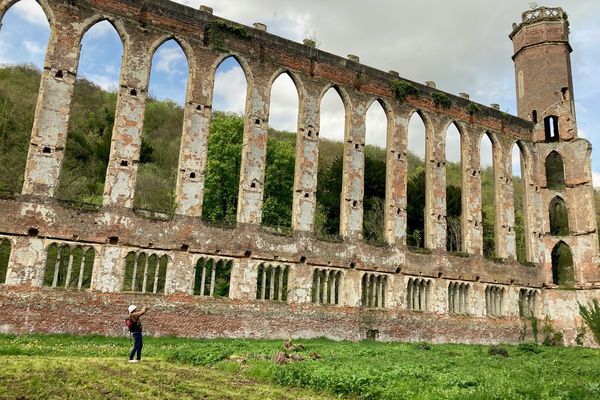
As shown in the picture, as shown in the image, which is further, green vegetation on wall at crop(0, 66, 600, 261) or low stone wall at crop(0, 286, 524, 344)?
green vegetation on wall at crop(0, 66, 600, 261)

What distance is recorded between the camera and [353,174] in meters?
22.3

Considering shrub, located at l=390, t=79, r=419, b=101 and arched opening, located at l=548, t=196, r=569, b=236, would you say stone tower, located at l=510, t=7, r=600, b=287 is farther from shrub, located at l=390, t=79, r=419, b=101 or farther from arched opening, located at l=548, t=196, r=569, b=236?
shrub, located at l=390, t=79, r=419, b=101

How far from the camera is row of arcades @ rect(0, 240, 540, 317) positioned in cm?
1864

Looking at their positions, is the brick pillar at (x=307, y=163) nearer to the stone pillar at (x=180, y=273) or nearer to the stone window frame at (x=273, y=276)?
the stone window frame at (x=273, y=276)

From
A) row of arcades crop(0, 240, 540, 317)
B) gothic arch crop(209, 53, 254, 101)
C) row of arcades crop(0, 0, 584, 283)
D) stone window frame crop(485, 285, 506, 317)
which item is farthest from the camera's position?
stone window frame crop(485, 285, 506, 317)

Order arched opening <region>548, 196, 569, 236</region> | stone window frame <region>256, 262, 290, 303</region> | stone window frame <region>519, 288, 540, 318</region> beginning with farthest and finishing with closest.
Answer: arched opening <region>548, 196, 569, 236</region> < stone window frame <region>519, 288, 540, 318</region> < stone window frame <region>256, 262, 290, 303</region>

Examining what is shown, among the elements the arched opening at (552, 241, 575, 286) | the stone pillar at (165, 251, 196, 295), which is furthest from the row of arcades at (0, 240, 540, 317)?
the arched opening at (552, 241, 575, 286)

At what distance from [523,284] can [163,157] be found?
28.9 metres

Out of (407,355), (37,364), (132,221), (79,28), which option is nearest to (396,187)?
(407,355)

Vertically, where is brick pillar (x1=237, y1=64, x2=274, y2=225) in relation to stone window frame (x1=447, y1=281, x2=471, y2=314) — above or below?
above

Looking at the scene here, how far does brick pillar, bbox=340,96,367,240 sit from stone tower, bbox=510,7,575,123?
13342 millimetres

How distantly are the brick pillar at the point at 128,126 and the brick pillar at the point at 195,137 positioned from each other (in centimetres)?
164

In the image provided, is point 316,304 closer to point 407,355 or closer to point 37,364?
point 407,355

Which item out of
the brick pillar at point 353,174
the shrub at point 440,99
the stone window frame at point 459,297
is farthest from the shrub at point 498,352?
the shrub at point 440,99
